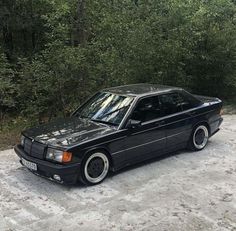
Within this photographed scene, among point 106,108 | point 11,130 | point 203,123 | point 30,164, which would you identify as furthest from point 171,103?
point 11,130

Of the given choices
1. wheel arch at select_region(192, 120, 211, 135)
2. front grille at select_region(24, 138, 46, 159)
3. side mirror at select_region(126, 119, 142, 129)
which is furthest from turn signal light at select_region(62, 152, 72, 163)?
wheel arch at select_region(192, 120, 211, 135)

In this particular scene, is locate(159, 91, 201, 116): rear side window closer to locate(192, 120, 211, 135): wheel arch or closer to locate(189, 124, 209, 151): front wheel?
locate(192, 120, 211, 135): wheel arch

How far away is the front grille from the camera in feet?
20.9

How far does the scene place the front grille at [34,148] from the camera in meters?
6.38

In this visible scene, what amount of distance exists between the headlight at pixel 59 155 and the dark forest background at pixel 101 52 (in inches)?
143

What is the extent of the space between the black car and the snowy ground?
Answer: 266 millimetres

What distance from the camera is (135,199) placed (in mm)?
6000

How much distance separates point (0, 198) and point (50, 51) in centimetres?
484

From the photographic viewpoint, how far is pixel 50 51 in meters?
10.1

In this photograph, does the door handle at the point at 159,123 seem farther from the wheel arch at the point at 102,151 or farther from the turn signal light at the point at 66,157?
the turn signal light at the point at 66,157

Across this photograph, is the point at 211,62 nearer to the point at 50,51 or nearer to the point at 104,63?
the point at 104,63

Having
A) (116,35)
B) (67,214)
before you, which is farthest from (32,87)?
(67,214)

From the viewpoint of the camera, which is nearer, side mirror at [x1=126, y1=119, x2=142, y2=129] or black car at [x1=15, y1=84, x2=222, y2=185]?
black car at [x1=15, y1=84, x2=222, y2=185]

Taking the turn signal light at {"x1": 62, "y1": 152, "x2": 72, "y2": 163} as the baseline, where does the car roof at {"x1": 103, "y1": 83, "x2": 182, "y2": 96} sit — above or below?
above
